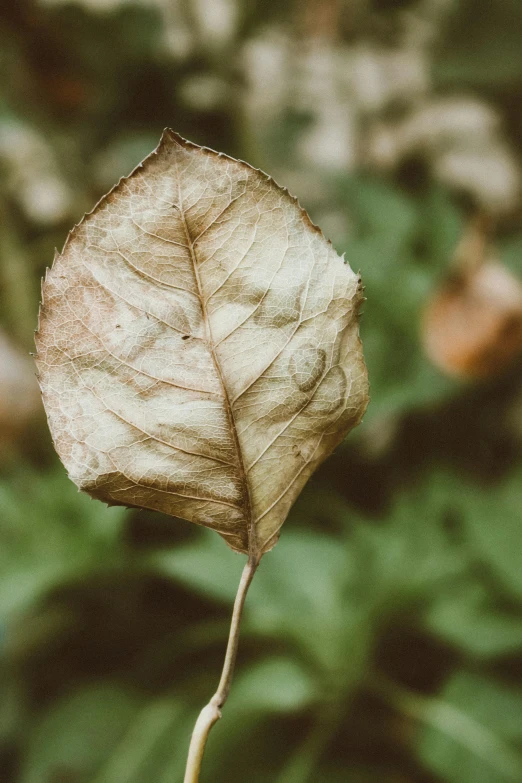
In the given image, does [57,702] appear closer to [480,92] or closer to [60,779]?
[60,779]

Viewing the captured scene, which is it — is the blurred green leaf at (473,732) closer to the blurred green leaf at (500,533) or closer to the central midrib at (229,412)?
the blurred green leaf at (500,533)

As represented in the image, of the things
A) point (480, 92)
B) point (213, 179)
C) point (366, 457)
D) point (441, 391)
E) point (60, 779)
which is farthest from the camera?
point (480, 92)

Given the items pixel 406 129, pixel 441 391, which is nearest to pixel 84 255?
pixel 441 391

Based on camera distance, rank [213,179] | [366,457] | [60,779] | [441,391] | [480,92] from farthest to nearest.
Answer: [480,92] → [366,457] → [441,391] → [60,779] → [213,179]

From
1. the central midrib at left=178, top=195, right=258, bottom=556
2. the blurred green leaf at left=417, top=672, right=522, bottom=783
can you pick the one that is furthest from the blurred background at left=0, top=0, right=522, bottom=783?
the central midrib at left=178, top=195, right=258, bottom=556

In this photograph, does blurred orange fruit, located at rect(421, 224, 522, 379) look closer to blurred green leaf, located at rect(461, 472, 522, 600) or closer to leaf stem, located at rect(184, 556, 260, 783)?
blurred green leaf, located at rect(461, 472, 522, 600)
